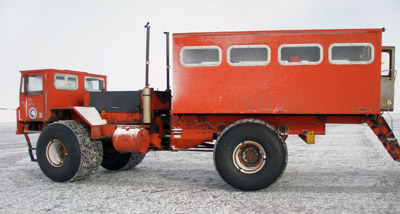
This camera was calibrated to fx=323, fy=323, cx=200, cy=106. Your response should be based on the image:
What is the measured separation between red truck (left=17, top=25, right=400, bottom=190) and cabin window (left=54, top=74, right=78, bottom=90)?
1115mm

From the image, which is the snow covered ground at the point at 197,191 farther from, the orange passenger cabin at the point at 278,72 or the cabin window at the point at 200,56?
the cabin window at the point at 200,56

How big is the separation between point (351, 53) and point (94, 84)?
620cm

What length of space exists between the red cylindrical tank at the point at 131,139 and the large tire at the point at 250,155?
1.67m

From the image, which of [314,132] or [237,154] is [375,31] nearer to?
[314,132]

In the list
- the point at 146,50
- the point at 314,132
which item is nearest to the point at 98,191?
the point at 146,50

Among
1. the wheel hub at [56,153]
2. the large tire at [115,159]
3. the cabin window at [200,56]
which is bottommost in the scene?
the large tire at [115,159]

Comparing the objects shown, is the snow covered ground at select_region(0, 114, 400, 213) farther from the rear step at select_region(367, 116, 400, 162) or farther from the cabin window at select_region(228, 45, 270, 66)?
the cabin window at select_region(228, 45, 270, 66)

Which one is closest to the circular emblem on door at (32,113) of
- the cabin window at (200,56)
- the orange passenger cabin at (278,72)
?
the orange passenger cabin at (278,72)

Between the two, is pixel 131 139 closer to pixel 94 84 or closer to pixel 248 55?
pixel 94 84

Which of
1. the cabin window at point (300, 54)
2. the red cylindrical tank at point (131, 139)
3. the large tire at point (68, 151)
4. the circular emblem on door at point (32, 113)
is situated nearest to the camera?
the cabin window at point (300, 54)

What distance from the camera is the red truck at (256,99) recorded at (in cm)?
588

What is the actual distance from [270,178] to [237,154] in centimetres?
74

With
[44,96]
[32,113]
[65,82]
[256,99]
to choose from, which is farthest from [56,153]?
[256,99]

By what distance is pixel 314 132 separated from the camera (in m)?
6.26
